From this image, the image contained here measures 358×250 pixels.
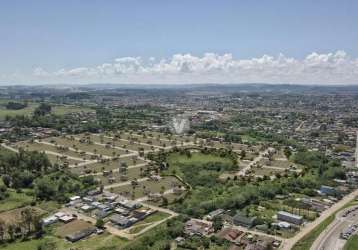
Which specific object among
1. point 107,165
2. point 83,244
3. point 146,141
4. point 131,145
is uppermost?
point 146,141

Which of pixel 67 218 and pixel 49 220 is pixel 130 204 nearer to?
pixel 67 218

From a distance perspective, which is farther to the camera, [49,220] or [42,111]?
[42,111]

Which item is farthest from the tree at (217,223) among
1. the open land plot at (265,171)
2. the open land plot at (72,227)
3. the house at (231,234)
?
the open land plot at (265,171)

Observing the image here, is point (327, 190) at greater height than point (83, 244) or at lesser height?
greater

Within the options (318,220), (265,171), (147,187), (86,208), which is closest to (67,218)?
(86,208)

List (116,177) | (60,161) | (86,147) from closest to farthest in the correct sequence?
(116,177) < (60,161) < (86,147)

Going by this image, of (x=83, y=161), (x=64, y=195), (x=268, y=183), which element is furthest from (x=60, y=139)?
(x=268, y=183)
